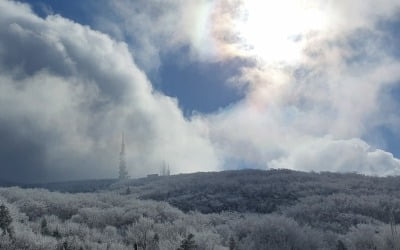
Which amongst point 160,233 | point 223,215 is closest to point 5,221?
point 160,233

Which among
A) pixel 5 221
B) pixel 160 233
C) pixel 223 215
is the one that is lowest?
pixel 160 233

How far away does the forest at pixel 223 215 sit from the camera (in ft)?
205

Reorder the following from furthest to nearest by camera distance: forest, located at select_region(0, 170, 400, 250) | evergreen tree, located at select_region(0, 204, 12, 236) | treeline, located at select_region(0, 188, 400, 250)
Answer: forest, located at select_region(0, 170, 400, 250) < treeline, located at select_region(0, 188, 400, 250) < evergreen tree, located at select_region(0, 204, 12, 236)

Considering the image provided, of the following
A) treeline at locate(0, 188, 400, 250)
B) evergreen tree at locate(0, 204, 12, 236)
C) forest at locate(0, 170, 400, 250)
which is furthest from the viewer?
forest at locate(0, 170, 400, 250)

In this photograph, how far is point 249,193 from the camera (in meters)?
145

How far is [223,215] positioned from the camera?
106500 mm

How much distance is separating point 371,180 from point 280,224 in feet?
315

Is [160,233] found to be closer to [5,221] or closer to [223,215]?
[5,221]

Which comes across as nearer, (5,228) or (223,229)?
(5,228)

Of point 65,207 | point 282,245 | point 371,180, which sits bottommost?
point 282,245

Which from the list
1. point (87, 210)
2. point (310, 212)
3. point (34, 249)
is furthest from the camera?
point (310, 212)

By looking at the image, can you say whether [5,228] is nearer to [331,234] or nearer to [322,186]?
[331,234]

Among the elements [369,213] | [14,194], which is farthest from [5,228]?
[369,213]

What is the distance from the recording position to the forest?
62.4 metres
